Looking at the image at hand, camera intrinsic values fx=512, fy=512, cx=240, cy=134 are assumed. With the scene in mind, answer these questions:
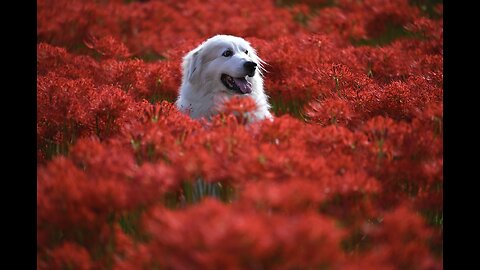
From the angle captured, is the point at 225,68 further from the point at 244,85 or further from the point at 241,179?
the point at 241,179

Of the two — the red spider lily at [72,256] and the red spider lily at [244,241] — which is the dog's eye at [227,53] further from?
the red spider lily at [244,241]

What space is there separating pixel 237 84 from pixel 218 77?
18cm

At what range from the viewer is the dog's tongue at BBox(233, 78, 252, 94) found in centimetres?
424

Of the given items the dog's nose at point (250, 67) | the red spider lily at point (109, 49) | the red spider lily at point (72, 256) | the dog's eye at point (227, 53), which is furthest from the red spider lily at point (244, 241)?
the red spider lily at point (109, 49)

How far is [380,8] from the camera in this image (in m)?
7.45

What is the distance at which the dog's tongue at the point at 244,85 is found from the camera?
4.24m

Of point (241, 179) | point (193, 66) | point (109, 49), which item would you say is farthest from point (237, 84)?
point (241, 179)

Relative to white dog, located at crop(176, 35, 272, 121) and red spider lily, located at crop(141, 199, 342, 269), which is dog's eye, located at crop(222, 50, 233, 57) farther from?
red spider lily, located at crop(141, 199, 342, 269)

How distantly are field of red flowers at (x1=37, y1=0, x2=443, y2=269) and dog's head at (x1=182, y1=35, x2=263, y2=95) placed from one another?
47 centimetres

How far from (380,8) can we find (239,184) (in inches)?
239

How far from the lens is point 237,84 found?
14.0 feet

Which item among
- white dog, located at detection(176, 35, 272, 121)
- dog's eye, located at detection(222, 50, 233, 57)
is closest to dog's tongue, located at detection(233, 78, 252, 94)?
white dog, located at detection(176, 35, 272, 121)
